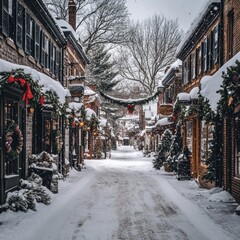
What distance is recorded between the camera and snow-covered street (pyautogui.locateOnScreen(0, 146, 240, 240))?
895 centimetres

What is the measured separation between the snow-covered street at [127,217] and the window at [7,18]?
16.6 feet

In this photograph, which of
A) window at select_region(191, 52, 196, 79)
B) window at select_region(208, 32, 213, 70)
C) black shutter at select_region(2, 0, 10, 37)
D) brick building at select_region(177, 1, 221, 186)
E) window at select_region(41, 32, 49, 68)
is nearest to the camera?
black shutter at select_region(2, 0, 10, 37)

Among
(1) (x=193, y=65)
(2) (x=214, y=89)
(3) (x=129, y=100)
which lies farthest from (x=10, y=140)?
(3) (x=129, y=100)

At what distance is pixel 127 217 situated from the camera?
10.9 meters

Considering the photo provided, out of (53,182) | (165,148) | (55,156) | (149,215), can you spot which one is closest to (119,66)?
(165,148)

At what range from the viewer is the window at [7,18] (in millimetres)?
12062

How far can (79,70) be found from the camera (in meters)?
32.7

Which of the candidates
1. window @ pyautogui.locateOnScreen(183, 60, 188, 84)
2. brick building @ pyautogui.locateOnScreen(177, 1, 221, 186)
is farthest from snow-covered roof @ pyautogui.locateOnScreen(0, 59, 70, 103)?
window @ pyautogui.locateOnScreen(183, 60, 188, 84)

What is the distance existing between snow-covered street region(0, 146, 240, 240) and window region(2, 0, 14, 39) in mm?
5049

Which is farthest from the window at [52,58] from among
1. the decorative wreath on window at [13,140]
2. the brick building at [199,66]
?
the decorative wreath on window at [13,140]

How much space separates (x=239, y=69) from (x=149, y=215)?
14.2 feet

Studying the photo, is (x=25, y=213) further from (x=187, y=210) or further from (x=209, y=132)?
(x=209, y=132)

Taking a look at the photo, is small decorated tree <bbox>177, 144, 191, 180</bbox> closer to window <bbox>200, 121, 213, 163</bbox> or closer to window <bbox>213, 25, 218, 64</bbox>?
window <bbox>200, 121, 213, 163</bbox>

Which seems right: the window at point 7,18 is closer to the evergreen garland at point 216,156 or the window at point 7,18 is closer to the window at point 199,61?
the evergreen garland at point 216,156
